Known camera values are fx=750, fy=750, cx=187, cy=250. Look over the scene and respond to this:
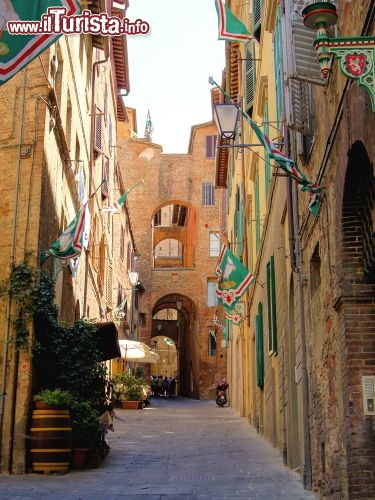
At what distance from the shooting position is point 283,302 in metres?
11.5

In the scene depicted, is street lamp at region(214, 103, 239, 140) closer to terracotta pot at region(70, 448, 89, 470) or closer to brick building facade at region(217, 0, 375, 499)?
brick building facade at region(217, 0, 375, 499)

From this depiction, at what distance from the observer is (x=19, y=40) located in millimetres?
9078

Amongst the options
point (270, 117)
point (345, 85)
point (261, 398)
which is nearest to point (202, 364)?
point (261, 398)

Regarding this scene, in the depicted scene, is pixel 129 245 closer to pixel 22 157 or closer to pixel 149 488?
pixel 22 157

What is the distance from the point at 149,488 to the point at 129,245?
1229 inches

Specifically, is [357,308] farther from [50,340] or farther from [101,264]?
[101,264]

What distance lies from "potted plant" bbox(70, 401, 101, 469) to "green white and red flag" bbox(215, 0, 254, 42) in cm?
756

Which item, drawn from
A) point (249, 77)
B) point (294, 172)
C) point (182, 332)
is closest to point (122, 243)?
point (249, 77)

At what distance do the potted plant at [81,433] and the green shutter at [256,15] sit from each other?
9.44 metres

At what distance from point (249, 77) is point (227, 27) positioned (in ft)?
16.0

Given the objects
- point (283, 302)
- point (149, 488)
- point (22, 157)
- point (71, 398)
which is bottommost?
point (149, 488)

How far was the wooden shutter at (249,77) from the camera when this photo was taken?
18.5 metres

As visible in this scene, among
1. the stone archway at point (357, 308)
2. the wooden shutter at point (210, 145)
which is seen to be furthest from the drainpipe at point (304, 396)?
the wooden shutter at point (210, 145)

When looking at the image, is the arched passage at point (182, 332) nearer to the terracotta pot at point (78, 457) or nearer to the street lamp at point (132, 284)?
the street lamp at point (132, 284)
